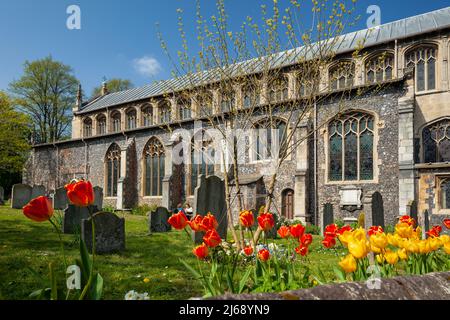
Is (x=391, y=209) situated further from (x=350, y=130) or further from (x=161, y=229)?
(x=161, y=229)

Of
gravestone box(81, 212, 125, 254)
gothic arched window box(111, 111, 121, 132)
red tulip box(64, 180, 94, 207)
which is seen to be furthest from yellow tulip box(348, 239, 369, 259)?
gothic arched window box(111, 111, 121, 132)

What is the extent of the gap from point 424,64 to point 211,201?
49.5 feet

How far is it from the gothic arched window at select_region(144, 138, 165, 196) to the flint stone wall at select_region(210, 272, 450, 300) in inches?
810

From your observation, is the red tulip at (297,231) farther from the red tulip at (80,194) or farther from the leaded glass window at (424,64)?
the leaded glass window at (424,64)

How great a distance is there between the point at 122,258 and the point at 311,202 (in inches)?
448

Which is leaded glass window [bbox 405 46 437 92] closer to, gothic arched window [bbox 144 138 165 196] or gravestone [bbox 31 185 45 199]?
gothic arched window [bbox 144 138 165 196]

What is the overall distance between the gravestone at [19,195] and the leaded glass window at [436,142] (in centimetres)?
1920

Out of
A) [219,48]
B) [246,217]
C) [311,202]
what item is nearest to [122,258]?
[246,217]

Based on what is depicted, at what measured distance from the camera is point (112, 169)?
24000 millimetres

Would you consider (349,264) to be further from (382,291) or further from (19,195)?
(19,195)

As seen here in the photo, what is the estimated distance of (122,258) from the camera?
655 centimetres

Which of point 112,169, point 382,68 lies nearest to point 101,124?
point 112,169

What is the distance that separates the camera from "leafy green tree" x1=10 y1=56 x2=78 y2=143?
3472cm

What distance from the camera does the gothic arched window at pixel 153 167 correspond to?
71.8 ft
